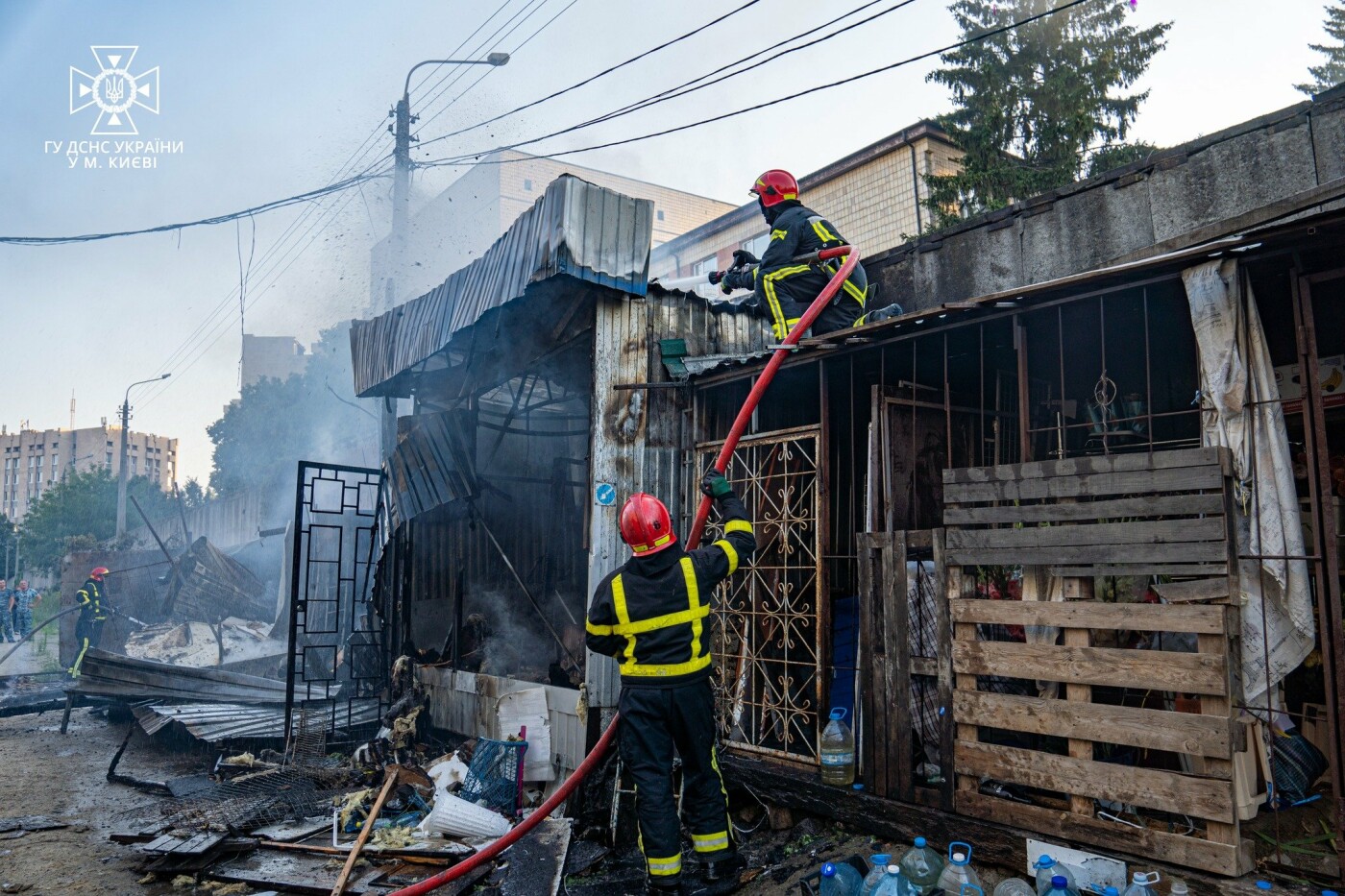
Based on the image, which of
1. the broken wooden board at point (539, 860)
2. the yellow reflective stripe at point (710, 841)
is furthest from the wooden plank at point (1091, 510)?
the broken wooden board at point (539, 860)

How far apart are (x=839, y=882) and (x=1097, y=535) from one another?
8.07 feet

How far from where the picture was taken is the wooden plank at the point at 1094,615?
4.14 metres

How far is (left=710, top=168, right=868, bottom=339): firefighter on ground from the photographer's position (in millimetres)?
7461

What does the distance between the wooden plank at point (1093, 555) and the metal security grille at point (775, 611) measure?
4.96 feet

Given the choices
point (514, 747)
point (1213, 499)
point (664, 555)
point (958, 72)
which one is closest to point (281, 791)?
point (514, 747)

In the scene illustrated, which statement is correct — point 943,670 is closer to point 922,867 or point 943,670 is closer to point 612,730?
point 922,867

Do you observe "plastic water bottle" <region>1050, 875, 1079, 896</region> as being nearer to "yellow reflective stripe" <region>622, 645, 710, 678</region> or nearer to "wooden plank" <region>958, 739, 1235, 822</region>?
"wooden plank" <region>958, 739, 1235, 822</region>

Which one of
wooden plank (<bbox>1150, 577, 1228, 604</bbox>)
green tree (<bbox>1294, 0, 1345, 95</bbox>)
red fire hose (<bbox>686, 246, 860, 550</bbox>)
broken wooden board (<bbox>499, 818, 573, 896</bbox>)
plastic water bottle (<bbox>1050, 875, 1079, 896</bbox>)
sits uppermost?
green tree (<bbox>1294, 0, 1345, 95</bbox>)

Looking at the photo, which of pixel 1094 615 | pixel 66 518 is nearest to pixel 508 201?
pixel 66 518

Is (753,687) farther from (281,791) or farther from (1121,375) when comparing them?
(281,791)

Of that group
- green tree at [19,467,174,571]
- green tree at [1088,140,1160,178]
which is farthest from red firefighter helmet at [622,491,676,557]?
green tree at [19,467,174,571]

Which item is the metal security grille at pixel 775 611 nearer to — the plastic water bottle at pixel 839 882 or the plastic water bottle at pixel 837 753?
the plastic water bottle at pixel 837 753

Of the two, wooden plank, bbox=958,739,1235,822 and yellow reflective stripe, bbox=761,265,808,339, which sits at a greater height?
yellow reflective stripe, bbox=761,265,808,339

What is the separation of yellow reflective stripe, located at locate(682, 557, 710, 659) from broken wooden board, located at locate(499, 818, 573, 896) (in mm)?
1931
